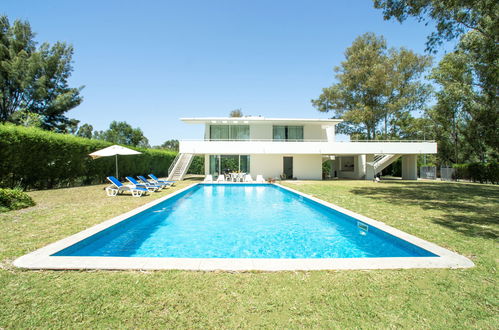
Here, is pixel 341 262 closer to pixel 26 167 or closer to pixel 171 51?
pixel 26 167

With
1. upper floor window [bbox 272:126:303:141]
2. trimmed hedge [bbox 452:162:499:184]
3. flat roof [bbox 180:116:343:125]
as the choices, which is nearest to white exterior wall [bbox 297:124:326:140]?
upper floor window [bbox 272:126:303:141]

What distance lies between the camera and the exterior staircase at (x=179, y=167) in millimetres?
20231

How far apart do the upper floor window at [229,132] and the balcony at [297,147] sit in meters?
1.76

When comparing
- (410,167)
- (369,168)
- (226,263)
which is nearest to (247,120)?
(369,168)

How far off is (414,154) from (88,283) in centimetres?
2739

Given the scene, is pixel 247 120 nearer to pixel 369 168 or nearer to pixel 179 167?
pixel 179 167

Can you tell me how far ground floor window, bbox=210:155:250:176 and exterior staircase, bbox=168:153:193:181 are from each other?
2273 millimetres

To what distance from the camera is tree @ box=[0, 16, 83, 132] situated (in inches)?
1054

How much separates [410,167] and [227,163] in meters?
18.9

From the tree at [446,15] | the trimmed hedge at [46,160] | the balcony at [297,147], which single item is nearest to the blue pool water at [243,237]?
the trimmed hedge at [46,160]

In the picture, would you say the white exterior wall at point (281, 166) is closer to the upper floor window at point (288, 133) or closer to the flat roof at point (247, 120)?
the upper floor window at point (288, 133)

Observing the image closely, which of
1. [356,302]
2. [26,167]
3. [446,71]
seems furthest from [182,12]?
[446,71]

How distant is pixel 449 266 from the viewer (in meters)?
3.48

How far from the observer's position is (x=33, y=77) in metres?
27.5
